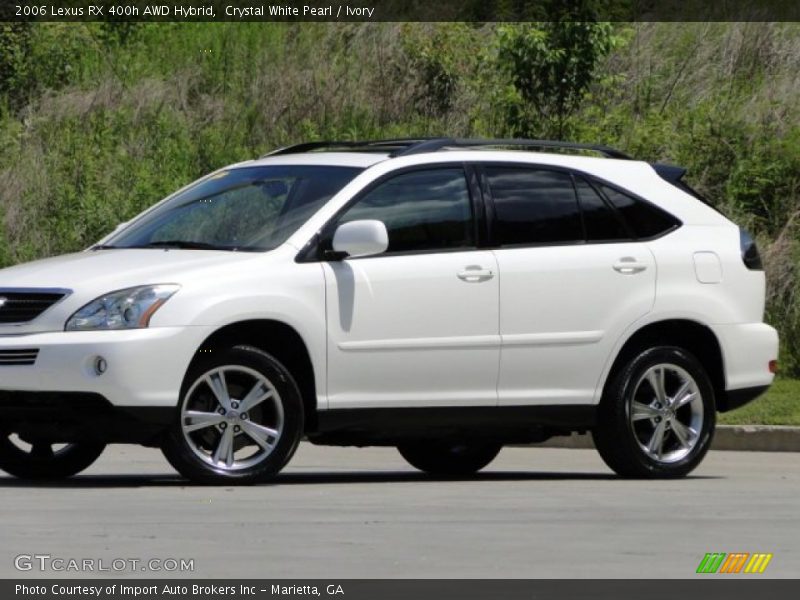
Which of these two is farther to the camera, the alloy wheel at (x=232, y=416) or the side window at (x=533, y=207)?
the side window at (x=533, y=207)

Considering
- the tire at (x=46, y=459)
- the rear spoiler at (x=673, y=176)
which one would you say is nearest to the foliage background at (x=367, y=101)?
the rear spoiler at (x=673, y=176)

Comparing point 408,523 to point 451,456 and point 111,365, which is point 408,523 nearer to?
point 111,365

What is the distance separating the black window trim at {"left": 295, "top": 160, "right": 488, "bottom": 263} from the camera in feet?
37.1

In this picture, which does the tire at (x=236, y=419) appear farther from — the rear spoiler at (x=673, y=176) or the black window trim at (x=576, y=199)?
the rear spoiler at (x=673, y=176)

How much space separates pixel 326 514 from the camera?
9.90 m

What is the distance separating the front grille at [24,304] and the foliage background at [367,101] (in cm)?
1286

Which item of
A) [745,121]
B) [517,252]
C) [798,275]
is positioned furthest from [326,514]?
[745,121]

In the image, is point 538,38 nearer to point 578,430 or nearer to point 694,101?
point 694,101

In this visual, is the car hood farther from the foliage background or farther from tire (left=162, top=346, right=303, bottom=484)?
the foliage background

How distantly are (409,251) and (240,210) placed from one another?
38.0 inches

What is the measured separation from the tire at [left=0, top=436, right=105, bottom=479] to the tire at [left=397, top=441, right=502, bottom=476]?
2.03 meters

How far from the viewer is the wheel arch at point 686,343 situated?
40.6 ft

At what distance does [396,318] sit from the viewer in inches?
450

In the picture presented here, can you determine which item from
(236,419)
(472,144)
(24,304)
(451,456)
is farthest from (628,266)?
(24,304)
